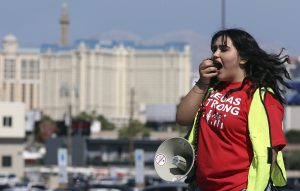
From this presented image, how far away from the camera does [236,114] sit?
→ 5.84 meters

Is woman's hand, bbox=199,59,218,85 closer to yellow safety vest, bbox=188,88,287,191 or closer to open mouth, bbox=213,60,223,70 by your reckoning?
open mouth, bbox=213,60,223,70

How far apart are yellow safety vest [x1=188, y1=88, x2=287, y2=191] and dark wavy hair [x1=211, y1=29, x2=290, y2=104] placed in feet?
0.34

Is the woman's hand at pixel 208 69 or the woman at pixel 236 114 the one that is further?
the woman's hand at pixel 208 69

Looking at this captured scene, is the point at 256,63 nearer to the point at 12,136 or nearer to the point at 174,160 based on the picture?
the point at 174,160

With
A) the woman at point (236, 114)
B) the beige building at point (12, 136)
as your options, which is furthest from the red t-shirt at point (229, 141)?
the beige building at point (12, 136)

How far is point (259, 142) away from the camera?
571cm

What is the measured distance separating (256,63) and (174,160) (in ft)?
2.14

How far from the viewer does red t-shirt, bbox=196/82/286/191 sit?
5.81 metres

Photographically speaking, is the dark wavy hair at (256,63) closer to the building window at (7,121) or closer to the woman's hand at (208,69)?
the woman's hand at (208,69)

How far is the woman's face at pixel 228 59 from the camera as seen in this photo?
5965mm

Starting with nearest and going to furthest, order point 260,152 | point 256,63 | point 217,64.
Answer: point 260,152, point 217,64, point 256,63

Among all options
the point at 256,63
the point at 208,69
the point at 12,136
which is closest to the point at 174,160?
the point at 208,69

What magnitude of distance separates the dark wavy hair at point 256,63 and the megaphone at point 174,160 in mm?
366

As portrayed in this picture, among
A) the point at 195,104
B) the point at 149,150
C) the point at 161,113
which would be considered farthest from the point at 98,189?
the point at 161,113
